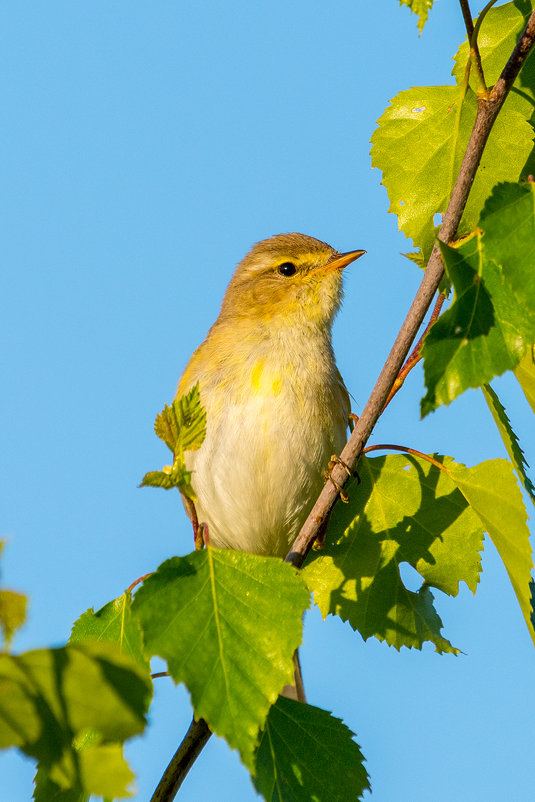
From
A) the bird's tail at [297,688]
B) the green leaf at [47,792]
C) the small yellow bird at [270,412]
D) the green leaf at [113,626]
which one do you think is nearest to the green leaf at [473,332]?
the green leaf at [113,626]

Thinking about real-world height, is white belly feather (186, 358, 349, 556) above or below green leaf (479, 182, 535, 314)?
above

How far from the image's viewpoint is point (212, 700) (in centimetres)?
243

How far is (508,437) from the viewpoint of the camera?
299cm

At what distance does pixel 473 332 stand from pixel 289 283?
315 cm

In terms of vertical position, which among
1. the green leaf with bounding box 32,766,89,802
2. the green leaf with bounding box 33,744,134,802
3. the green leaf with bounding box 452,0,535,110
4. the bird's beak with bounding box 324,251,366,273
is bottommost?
the green leaf with bounding box 33,744,134,802

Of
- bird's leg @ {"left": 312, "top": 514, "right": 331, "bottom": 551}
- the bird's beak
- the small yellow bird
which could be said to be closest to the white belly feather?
the small yellow bird

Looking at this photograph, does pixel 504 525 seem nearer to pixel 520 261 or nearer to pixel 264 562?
pixel 264 562

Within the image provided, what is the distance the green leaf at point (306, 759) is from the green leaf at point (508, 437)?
3.38ft

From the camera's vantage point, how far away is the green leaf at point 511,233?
7.25 feet

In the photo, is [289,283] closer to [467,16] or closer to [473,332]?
[467,16]

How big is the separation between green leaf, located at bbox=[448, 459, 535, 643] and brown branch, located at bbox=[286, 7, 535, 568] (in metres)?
0.49

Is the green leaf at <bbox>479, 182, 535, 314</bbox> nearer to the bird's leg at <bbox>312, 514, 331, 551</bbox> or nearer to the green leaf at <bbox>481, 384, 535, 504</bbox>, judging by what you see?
the green leaf at <bbox>481, 384, 535, 504</bbox>

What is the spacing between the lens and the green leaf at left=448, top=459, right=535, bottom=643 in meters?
2.77

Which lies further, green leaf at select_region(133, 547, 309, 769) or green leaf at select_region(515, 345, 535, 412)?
green leaf at select_region(515, 345, 535, 412)
